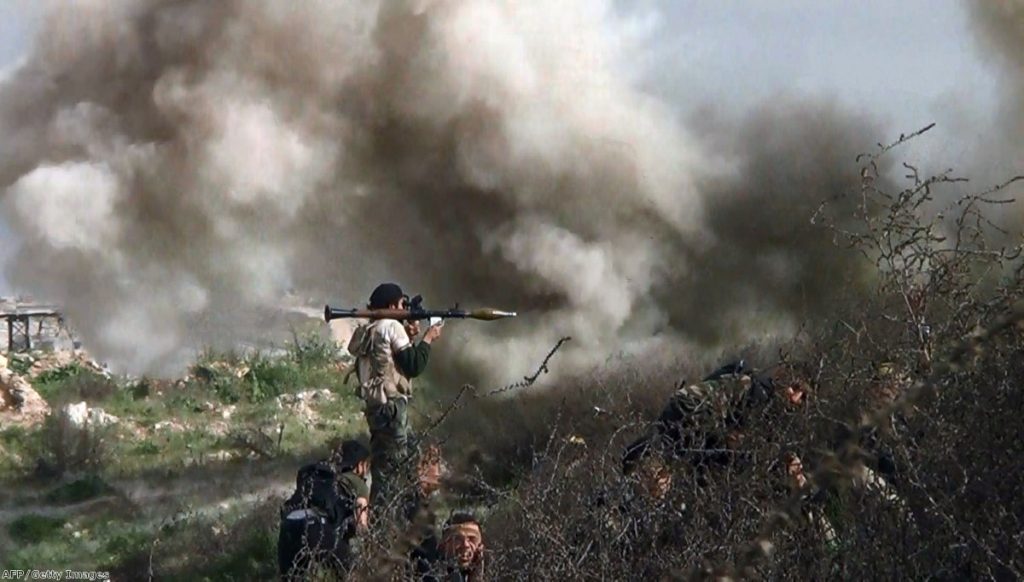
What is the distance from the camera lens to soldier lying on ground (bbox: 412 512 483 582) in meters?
4.35

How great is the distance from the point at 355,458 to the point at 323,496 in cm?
41

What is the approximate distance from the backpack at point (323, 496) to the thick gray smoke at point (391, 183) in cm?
406

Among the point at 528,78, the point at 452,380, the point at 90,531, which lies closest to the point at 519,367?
the point at 452,380

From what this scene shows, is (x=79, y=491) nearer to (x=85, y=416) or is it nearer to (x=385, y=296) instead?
(x=85, y=416)

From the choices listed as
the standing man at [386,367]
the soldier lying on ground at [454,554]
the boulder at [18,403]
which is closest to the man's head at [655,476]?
the soldier lying on ground at [454,554]

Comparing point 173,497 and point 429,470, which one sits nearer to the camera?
point 429,470

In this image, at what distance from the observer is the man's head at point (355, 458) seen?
6508mm

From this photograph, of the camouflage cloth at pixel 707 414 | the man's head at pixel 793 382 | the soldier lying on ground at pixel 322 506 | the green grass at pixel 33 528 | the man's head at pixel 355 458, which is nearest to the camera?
the man's head at pixel 793 382

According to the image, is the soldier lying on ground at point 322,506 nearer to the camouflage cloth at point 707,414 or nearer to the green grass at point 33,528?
the camouflage cloth at point 707,414

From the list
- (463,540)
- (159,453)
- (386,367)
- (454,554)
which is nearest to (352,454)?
(386,367)

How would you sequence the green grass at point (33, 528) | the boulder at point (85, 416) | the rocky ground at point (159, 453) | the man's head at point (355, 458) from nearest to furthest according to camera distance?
the man's head at point (355, 458)
the rocky ground at point (159, 453)
the green grass at point (33, 528)
the boulder at point (85, 416)

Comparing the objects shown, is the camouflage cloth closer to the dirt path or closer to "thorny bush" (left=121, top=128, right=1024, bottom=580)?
"thorny bush" (left=121, top=128, right=1024, bottom=580)

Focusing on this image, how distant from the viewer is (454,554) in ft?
15.4

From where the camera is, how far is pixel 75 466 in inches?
438
